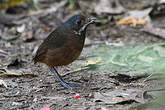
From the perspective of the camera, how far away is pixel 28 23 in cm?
847

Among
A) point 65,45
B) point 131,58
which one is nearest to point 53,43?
point 65,45

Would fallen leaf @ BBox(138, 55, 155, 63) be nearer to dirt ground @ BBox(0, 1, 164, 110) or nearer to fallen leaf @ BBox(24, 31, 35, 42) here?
dirt ground @ BBox(0, 1, 164, 110)

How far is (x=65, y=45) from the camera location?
4.69 meters

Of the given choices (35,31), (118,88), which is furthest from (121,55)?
(35,31)

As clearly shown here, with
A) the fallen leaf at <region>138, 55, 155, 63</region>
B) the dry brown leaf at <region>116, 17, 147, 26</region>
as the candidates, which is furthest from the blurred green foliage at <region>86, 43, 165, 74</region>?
the dry brown leaf at <region>116, 17, 147, 26</region>

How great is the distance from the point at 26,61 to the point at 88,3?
13.6 feet

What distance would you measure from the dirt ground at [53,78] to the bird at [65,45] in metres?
0.29

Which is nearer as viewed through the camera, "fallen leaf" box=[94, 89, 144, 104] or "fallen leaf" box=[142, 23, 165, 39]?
"fallen leaf" box=[94, 89, 144, 104]

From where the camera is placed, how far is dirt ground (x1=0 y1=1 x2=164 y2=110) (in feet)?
13.2

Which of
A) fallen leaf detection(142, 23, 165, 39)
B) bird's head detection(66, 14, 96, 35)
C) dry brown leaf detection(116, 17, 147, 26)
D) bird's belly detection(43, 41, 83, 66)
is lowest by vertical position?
fallen leaf detection(142, 23, 165, 39)

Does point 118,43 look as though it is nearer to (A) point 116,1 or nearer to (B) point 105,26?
(B) point 105,26

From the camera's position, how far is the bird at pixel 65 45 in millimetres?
4684

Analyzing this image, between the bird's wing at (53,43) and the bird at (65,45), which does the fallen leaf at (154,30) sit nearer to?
the bird at (65,45)

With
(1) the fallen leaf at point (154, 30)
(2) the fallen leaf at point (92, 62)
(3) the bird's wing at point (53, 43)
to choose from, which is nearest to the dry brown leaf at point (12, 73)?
(3) the bird's wing at point (53, 43)
